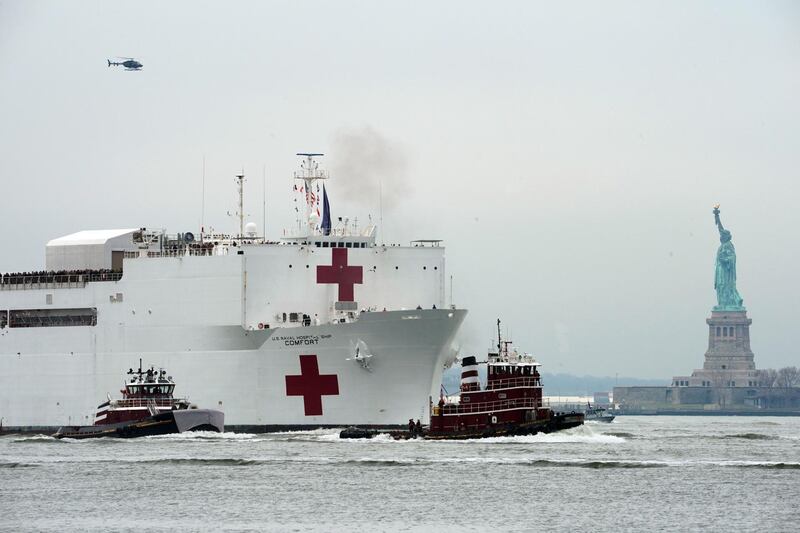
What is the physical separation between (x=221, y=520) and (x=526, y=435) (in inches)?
761

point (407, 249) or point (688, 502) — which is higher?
→ point (407, 249)

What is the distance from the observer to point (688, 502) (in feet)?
121

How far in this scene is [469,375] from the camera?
171 feet

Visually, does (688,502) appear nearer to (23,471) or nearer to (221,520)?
(221,520)

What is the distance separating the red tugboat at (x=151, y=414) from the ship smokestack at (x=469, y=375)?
9.13 meters

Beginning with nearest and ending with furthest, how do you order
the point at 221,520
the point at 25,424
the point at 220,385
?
the point at 221,520
the point at 220,385
the point at 25,424

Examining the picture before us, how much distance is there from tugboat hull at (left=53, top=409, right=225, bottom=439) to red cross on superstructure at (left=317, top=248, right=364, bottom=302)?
5918 mm

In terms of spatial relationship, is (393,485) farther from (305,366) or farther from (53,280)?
(53,280)

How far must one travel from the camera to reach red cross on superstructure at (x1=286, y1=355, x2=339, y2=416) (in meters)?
55.2

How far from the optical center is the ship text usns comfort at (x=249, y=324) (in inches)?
2158

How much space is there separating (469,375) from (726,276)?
452 feet

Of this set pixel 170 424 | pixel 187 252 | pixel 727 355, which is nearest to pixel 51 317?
pixel 187 252

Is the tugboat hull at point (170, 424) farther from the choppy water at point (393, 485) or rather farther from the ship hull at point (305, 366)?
the ship hull at point (305, 366)

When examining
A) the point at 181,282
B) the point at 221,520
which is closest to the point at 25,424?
the point at 181,282
